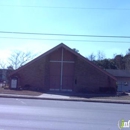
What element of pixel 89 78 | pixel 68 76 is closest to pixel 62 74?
pixel 68 76

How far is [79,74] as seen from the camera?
35625 millimetres

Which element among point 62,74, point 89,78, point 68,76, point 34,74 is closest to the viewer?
point 89,78

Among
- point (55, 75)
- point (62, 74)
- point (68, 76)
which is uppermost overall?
point (62, 74)

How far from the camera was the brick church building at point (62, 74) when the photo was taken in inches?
1387

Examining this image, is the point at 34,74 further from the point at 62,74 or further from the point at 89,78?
the point at 89,78

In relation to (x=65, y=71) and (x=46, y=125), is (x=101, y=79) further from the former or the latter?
(x=46, y=125)

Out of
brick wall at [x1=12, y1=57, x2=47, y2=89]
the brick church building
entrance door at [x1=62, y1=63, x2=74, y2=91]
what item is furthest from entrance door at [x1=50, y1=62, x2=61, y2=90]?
brick wall at [x1=12, y1=57, x2=47, y2=89]

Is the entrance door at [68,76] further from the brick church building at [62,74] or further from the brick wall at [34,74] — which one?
the brick wall at [34,74]

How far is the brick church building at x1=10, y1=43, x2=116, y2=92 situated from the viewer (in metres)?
35.2

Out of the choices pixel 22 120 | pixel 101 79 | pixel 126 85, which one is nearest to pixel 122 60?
pixel 126 85

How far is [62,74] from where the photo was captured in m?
36.2

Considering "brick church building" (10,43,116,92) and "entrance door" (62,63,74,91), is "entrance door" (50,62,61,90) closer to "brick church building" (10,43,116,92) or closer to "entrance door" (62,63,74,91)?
"brick church building" (10,43,116,92)

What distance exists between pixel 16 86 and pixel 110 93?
11.9m

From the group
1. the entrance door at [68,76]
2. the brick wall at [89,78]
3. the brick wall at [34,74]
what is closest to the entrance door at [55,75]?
the entrance door at [68,76]
